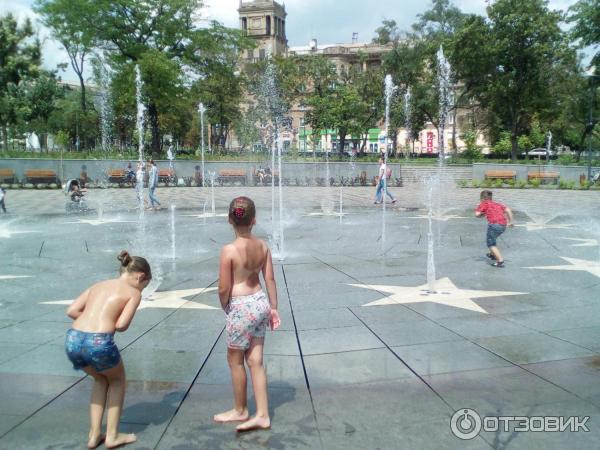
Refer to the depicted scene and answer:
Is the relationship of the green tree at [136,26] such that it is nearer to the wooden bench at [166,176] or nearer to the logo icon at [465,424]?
the wooden bench at [166,176]

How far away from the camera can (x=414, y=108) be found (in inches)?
2131

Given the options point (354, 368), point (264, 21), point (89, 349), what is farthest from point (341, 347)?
point (264, 21)

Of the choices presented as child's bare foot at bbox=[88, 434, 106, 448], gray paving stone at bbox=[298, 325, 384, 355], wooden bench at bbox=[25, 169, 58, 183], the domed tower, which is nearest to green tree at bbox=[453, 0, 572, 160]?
wooden bench at bbox=[25, 169, 58, 183]

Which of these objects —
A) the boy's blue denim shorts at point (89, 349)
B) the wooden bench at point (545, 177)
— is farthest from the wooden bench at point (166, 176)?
the boy's blue denim shorts at point (89, 349)

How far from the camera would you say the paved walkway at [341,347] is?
372 centimetres

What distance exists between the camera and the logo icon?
3.64 metres

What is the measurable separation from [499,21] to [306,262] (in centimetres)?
4078

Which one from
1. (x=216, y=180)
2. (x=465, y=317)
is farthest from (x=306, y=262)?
(x=216, y=180)

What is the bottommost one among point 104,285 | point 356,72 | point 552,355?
point 552,355

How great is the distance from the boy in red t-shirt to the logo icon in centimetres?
570

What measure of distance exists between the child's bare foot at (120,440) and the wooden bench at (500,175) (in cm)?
3521

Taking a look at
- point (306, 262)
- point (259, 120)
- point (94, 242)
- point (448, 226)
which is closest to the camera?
point (306, 262)

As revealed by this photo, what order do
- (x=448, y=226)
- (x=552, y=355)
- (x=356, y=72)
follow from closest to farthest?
(x=552, y=355), (x=448, y=226), (x=356, y=72)

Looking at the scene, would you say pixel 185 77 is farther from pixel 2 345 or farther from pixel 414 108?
pixel 2 345
